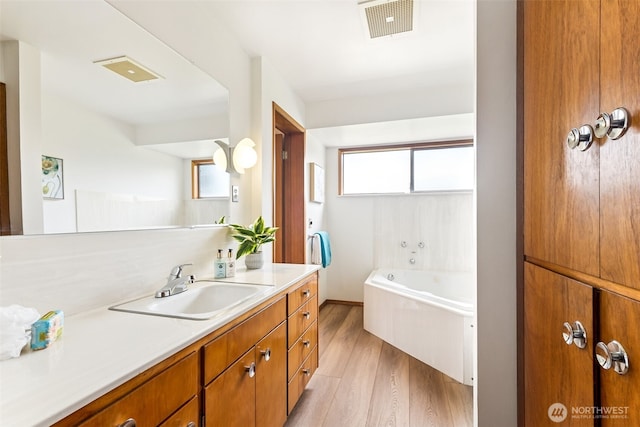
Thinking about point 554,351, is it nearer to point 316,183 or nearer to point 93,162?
point 93,162

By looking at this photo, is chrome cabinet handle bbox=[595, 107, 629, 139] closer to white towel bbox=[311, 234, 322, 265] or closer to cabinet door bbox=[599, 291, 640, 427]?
cabinet door bbox=[599, 291, 640, 427]

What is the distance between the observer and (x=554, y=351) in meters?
0.74

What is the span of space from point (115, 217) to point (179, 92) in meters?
0.76

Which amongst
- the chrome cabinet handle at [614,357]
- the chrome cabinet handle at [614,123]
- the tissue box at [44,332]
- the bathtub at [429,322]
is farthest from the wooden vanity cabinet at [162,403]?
the bathtub at [429,322]

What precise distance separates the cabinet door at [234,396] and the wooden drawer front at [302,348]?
1.37 feet

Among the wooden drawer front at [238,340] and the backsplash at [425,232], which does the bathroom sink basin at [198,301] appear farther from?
the backsplash at [425,232]

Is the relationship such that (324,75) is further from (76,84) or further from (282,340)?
(282,340)

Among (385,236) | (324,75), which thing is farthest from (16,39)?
(385,236)

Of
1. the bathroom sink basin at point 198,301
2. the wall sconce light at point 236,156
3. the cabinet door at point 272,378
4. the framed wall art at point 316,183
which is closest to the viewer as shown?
the bathroom sink basin at point 198,301

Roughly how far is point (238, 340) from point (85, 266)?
618 mm

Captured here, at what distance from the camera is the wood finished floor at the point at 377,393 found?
1624 mm

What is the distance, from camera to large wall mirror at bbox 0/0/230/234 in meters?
0.86

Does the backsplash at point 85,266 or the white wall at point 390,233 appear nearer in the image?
the backsplash at point 85,266

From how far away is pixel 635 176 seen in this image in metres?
0.48
